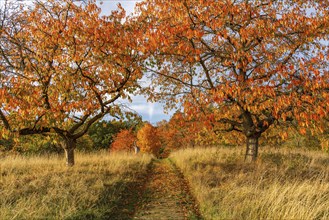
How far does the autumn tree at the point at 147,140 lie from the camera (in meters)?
50.0

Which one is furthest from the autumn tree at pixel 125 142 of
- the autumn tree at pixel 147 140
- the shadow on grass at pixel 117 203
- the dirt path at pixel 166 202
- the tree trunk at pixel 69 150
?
the shadow on grass at pixel 117 203

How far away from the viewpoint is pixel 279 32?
10.9 meters

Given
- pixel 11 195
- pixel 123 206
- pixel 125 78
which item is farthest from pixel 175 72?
pixel 11 195

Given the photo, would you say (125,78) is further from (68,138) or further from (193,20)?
(68,138)

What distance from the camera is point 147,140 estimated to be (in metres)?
50.4

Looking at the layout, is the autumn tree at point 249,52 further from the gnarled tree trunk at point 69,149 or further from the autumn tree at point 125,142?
the autumn tree at point 125,142

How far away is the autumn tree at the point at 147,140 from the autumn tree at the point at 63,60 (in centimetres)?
3871

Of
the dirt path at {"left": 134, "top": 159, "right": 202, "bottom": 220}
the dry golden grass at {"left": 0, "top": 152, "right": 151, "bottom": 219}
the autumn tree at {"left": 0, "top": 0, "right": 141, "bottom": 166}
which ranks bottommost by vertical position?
the dirt path at {"left": 134, "top": 159, "right": 202, "bottom": 220}

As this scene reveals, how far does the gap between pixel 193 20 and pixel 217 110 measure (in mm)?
3795

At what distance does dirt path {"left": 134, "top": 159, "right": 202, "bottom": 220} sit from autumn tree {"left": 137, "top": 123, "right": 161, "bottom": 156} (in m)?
37.9

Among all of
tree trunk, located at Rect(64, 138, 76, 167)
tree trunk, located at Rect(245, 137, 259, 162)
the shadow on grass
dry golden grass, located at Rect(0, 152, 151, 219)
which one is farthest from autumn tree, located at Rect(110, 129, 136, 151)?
the shadow on grass

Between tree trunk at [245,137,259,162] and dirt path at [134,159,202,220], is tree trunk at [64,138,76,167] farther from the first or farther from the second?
tree trunk at [245,137,259,162]

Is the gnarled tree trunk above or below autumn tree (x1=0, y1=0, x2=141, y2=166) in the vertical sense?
below

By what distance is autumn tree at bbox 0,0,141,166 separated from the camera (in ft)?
31.5
